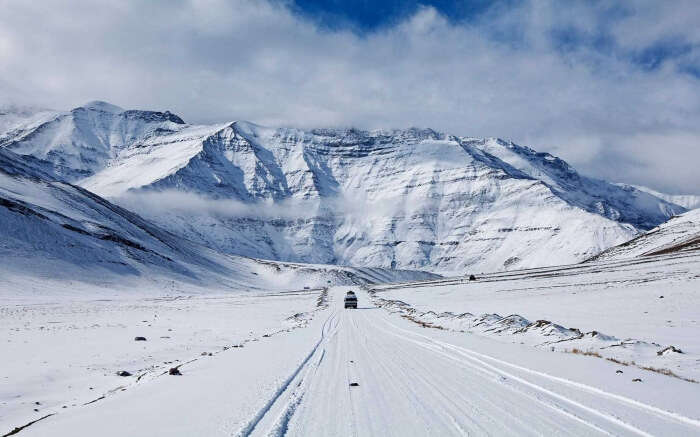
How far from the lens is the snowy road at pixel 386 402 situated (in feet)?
24.6

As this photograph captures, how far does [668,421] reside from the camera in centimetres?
751

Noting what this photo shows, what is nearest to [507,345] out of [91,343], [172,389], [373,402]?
[373,402]

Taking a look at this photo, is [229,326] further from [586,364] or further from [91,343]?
[586,364]

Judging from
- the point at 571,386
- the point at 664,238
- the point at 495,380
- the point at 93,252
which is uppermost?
the point at 664,238

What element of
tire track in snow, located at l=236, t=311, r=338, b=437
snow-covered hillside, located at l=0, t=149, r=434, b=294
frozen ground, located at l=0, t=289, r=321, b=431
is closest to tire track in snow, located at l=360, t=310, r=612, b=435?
tire track in snow, located at l=236, t=311, r=338, b=437

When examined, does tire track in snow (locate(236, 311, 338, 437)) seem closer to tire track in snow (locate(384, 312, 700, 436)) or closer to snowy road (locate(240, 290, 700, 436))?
snowy road (locate(240, 290, 700, 436))

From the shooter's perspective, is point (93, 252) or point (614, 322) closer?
point (614, 322)

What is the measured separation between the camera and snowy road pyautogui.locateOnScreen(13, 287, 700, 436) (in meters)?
7.51

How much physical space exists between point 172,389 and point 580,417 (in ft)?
25.7

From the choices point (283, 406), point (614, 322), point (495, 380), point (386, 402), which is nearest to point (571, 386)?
point (495, 380)

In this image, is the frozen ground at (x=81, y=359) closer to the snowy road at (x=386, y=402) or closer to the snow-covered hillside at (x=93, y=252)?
the snowy road at (x=386, y=402)

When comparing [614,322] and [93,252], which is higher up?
[93,252]

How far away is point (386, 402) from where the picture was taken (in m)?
9.31

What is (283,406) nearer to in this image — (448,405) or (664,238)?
(448,405)
